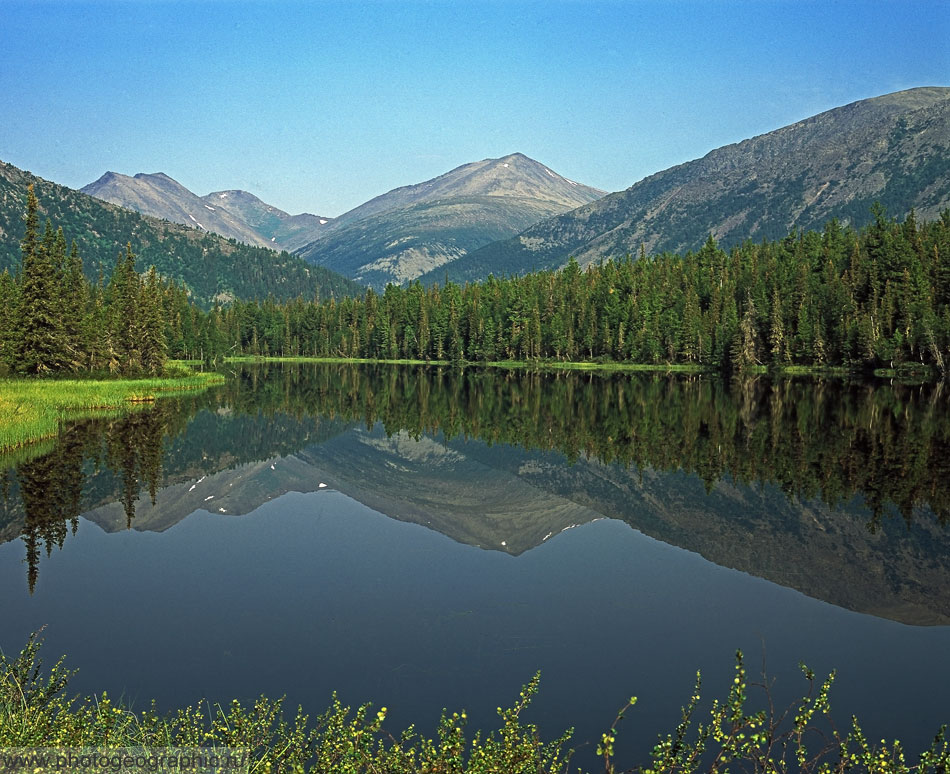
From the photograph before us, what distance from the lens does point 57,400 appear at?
60312 mm

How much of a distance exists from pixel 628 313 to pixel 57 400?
12218 centimetres

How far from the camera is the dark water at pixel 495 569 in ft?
49.2

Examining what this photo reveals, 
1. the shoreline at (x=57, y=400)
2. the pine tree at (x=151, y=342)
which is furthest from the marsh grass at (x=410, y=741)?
the pine tree at (x=151, y=342)

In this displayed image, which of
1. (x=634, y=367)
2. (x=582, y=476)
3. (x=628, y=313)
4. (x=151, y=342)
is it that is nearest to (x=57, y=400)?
(x=151, y=342)

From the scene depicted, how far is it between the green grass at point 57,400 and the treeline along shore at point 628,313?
807 cm

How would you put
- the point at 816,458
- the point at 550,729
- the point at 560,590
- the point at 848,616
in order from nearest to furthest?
the point at 550,729, the point at 848,616, the point at 560,590, the point at 816,458

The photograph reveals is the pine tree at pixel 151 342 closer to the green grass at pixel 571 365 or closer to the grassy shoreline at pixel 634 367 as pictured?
the grassy shoreline at pixel 634 367

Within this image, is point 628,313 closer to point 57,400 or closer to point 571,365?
point 571,365

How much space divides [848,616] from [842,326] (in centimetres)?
11780

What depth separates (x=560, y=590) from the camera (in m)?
21.3

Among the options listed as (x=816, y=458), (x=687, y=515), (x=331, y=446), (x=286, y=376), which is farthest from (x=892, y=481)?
(x=286, y=376)

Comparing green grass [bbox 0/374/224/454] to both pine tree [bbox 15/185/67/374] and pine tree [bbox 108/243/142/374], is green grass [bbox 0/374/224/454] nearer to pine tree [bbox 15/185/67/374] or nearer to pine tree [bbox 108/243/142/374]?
pine tree [bbox 15/185/67/374]

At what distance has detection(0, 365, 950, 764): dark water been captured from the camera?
15.0 metres

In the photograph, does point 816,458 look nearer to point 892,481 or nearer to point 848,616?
point 892,481
